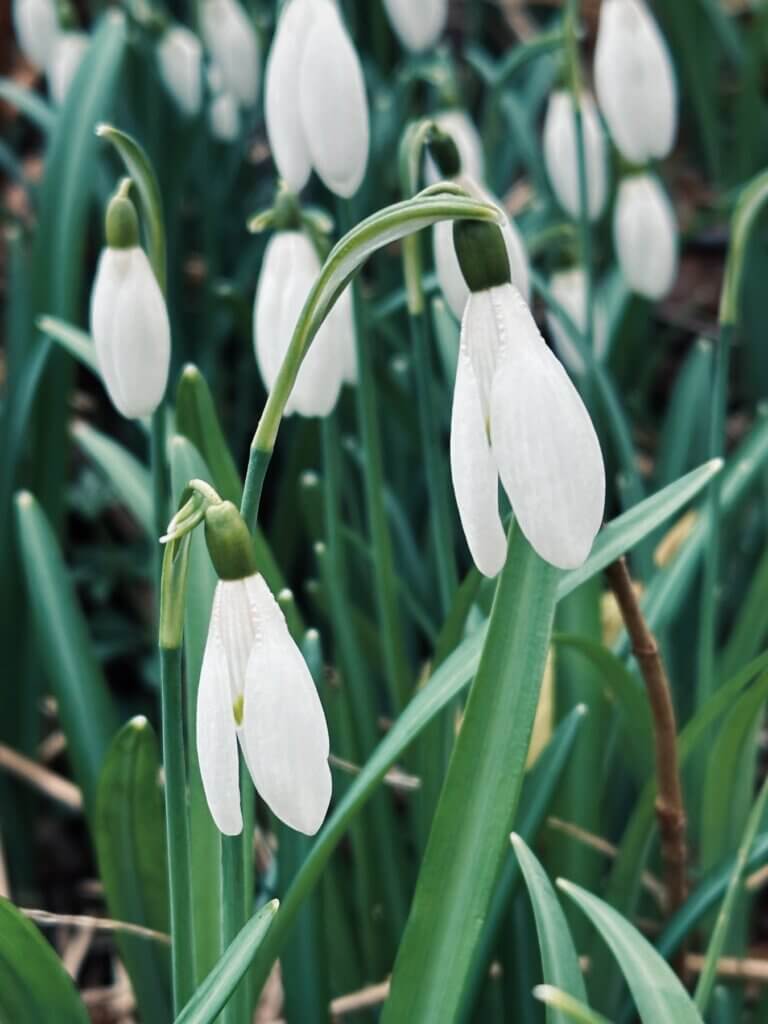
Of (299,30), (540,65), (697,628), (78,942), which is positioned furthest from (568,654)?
(540,65)

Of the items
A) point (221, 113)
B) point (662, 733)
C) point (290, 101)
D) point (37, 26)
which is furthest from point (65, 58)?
point (662, 733)

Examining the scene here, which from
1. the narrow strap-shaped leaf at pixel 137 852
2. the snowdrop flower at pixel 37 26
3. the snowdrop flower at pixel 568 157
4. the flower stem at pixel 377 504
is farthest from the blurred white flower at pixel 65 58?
the narrow strap-shaped leaf at pixel 137 852

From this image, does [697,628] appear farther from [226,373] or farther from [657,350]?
[226,373]

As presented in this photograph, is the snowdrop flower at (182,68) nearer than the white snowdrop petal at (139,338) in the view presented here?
No

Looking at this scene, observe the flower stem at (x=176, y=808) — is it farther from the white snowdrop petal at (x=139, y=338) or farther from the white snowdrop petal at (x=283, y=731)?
the white snowdrop petal at (x=139, y=338)

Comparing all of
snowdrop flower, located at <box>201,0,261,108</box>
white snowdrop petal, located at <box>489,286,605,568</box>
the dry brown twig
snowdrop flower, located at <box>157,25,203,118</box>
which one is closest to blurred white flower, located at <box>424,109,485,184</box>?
snowdrop flower, located at <box>201,0,261,108</box>

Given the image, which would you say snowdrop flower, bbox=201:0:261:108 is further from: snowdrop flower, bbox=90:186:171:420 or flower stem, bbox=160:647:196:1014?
flower stem, bbox=160:647:196:1014

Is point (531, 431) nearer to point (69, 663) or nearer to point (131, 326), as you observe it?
point (131, 326)
